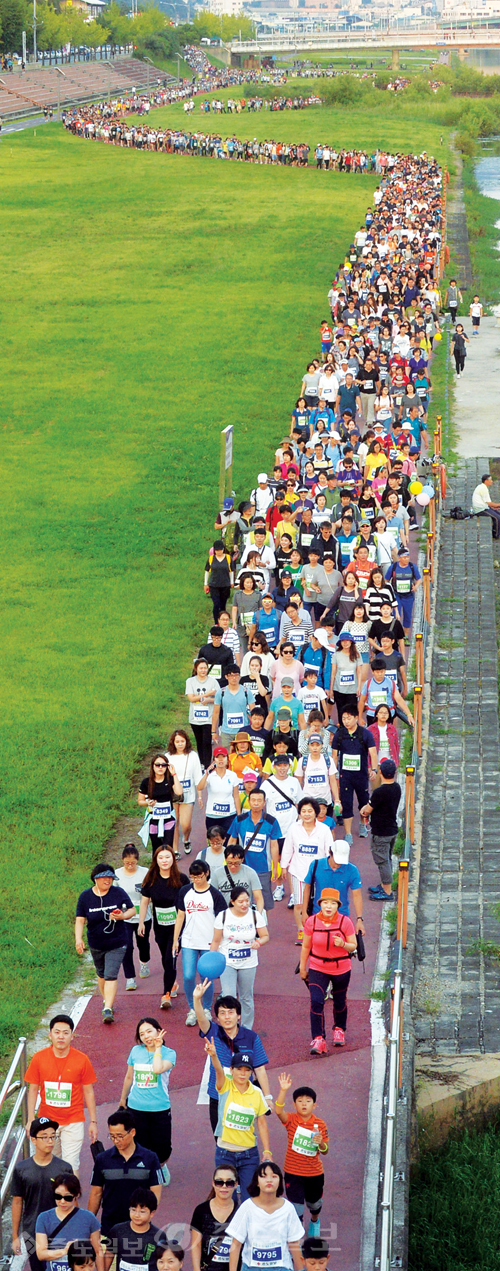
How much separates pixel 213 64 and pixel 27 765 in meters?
166

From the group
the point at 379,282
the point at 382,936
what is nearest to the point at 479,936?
the point at 382,936

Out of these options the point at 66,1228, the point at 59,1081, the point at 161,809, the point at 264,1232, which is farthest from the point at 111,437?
the point at 264,1232

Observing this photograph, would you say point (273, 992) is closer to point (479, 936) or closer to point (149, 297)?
point (479, 936)

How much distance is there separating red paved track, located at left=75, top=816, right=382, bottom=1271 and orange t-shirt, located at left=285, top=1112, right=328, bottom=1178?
55 cm

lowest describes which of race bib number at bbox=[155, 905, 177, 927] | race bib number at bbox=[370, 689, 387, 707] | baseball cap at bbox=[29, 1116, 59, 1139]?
baseball cap at bbox=[29, 1116, 59, 1139]

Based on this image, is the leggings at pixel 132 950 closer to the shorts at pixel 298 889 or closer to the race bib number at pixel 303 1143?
the shorts at pixel 298 889

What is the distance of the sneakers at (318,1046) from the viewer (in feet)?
33.4

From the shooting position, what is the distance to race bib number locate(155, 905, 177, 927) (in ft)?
34.1

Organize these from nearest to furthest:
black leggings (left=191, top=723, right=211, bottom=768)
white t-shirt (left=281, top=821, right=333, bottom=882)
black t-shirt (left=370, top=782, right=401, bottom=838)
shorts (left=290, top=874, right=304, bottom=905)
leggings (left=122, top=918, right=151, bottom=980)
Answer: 1. leggings (left=122, top=918, right=151, bottom=980)
2. white t-shirt (left=281, top=821, right=333, bottom=882)
3. shorts (left=290, top=874, right=304, bottom=905)
4. black t-shirt (left=370, top=782, right=401, bottom=838)
5. black leggings (left=191, top=723, right=211, bottom=768)

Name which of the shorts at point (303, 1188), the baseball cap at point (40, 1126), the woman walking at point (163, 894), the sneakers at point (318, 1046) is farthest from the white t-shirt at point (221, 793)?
the baseball cap at point (40, 1126)

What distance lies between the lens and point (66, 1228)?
7.63 m

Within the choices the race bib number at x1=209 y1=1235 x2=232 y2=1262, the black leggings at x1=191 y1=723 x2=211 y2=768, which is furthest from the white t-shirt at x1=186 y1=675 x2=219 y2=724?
the race bib number at x1=209 y1=1235 x2=232 y2=1262

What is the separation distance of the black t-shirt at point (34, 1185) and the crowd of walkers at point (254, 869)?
0.01 meters

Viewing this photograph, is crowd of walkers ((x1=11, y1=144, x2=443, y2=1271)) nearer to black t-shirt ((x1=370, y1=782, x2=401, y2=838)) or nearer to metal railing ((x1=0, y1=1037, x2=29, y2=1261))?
black t-shirt ((x1=370, y1=782, x2=401, y2=838))
